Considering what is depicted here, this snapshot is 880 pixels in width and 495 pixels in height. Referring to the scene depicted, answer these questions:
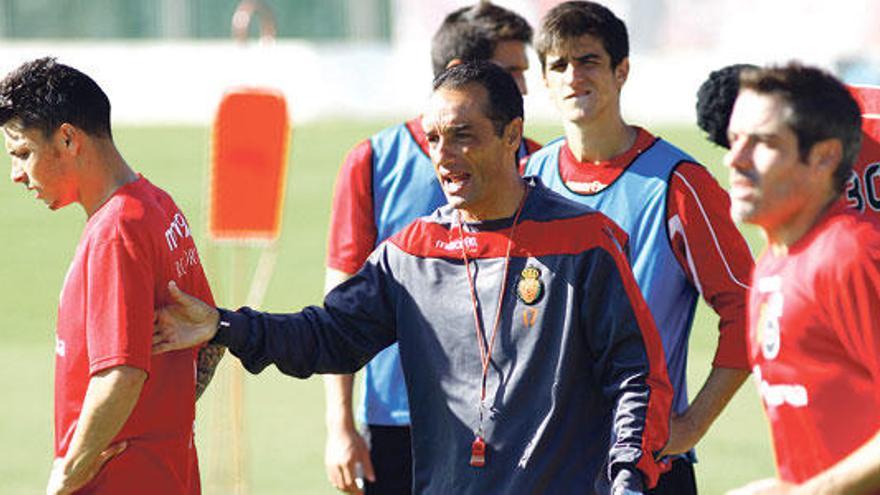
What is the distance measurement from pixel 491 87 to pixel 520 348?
73 cm

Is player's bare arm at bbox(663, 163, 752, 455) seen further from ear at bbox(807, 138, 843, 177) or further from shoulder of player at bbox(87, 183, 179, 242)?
shoulder of player at bbox(87, 183, 179, 242)

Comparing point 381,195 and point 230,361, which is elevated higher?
point 381,195

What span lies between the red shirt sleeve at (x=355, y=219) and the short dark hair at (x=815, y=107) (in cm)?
236

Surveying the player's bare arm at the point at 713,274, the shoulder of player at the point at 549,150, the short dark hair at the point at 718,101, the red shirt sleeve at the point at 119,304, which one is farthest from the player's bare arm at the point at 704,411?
the red shirt sleeve at the point at 119,304

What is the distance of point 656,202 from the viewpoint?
18.1 ft

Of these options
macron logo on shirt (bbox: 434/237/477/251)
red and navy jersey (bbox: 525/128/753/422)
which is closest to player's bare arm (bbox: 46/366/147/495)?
macron logo on shirt (bbox: 434/237/477/251)

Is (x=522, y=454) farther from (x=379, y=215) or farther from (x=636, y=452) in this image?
(x=379, y=215)

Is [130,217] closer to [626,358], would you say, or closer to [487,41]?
[626,358]

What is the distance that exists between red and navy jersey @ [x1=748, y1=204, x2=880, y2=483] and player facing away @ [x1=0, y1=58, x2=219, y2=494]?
1.64 m

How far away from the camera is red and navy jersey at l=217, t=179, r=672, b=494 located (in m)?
4.62

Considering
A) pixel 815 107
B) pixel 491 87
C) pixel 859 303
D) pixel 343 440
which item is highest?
pixel 815 107

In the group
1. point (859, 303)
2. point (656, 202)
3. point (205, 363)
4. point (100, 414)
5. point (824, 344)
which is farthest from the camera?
point (656, 202)

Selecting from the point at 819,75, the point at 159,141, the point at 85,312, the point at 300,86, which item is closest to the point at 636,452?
the point at 819,75

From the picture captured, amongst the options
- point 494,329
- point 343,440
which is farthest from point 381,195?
point 494,329
